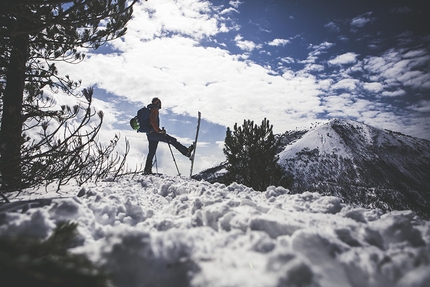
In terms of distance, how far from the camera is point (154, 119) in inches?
295

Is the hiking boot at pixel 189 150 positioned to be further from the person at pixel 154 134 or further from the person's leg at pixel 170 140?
the person at pixel 154 134

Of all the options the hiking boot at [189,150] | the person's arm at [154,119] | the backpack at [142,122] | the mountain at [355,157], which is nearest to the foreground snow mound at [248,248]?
the person's arm at [154,119]

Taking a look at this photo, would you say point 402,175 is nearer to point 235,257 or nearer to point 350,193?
point 350,193

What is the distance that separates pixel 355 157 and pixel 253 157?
351 ft

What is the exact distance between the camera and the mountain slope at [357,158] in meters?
87.4

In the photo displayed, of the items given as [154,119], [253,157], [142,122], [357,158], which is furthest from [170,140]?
[357,158]

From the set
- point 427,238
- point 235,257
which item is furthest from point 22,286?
point 427,238

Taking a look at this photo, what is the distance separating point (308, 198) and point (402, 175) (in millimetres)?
123791

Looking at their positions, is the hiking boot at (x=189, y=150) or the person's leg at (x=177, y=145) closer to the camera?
the person's leg at (x=177, y=145)

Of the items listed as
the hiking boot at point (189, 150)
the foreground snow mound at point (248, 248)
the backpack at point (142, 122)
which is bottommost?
the foreground snow mound at point (248, 248)

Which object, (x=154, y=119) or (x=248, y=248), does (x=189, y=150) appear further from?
(x=248, y=248)

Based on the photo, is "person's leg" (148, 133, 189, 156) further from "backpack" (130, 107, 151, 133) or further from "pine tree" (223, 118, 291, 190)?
"pine tree" (223, 118, 291, 190)

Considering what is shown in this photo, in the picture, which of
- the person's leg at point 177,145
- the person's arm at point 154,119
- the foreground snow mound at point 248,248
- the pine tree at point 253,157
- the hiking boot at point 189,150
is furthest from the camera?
the pine tree at point 253,157

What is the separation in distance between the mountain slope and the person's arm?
73084 mm
